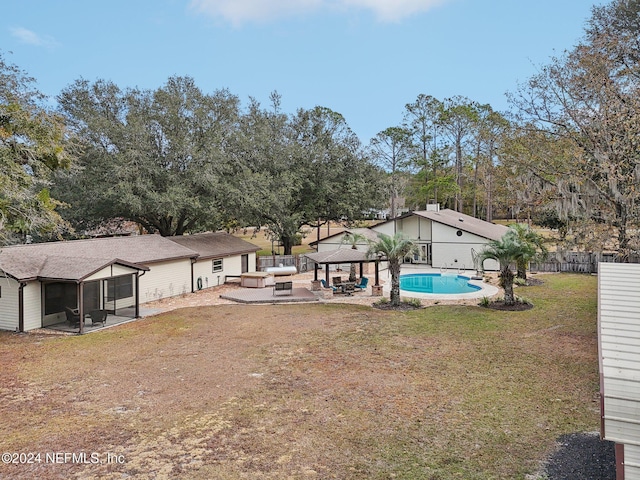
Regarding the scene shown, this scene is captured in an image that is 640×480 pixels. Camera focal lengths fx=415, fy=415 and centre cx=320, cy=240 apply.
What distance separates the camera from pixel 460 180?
50062mm

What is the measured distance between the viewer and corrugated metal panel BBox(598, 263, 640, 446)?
164 inches

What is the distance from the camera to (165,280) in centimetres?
2089

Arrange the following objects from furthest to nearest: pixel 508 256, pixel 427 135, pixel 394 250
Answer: pixel 427 135, pixel 394 250, pixel 508 256

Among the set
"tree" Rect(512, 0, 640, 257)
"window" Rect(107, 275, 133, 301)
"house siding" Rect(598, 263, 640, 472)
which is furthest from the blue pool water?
"house siding" Rect(598, 263, 640, 472)

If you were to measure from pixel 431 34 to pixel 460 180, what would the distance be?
102 ft

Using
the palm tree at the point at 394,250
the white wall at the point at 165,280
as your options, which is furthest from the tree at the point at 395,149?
the white wall at the point at 165,280

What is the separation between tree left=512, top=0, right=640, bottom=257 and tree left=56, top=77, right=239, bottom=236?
17683 millimetres

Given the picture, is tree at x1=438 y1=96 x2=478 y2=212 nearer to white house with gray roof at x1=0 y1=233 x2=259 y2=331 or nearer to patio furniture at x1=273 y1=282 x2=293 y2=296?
patio furniture at x1=273 y1=282 x2=293 y2=296

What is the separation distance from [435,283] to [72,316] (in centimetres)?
Result: 1907

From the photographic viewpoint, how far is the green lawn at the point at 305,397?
6078 millimetres

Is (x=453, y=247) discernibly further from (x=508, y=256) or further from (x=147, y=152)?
(x=147, y=152)

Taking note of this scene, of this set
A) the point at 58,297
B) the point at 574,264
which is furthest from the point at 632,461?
Result: the point at 574,264

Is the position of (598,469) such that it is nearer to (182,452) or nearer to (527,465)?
(527,465)

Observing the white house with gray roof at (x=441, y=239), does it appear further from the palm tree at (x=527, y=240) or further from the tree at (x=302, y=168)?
the palm tree at (x=527, y=240)
